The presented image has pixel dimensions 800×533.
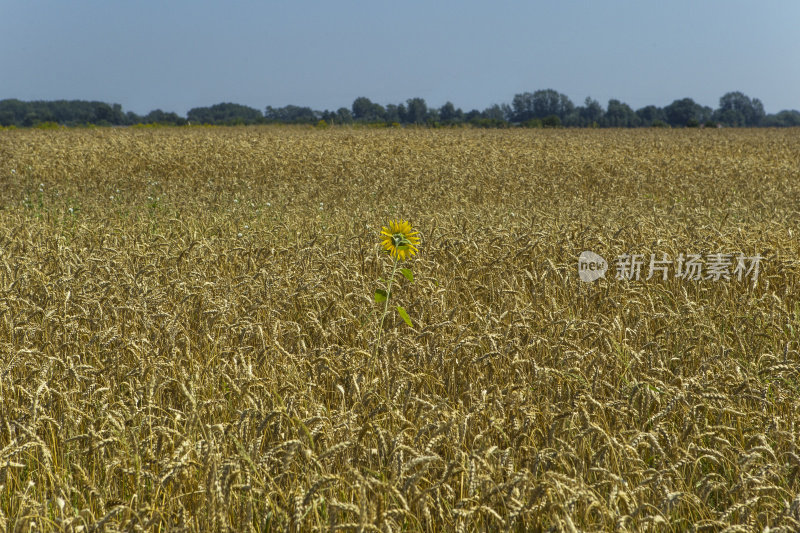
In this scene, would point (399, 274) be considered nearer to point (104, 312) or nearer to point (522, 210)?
point (104, 312)

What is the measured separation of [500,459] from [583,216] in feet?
22.0

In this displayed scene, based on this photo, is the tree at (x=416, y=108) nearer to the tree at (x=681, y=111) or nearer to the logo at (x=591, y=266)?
the tree at (x=681, y=111)

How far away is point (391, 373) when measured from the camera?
10.8 feet

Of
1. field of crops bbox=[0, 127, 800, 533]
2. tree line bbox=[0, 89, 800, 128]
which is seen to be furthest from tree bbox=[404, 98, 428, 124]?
field of crops bbox=[0, 127, 800, 533]

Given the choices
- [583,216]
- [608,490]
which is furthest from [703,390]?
[583,216]

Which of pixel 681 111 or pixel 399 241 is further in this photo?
pixel 681 111

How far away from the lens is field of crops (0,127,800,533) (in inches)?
89.3

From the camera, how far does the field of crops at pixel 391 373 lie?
2.27 m

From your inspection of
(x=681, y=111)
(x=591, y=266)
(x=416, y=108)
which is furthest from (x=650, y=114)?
(x=591, y=266)

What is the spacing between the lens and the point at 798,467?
242 cm

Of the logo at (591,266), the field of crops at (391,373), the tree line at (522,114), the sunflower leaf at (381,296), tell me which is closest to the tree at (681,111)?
the tree line at (522,114)

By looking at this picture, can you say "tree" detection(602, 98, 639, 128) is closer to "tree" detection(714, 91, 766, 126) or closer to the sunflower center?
"tree" detection(714, 91, 766, 126)

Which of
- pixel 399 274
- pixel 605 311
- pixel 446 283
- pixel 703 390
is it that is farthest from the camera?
pixel 399 274

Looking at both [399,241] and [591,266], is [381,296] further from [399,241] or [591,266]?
[591,266]
